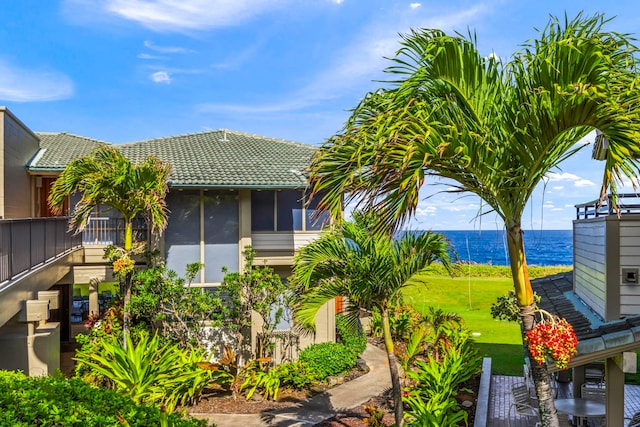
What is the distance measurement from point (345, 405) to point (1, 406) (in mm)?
7488

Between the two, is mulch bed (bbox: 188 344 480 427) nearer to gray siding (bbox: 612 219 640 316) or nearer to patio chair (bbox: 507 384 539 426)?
patio chair (bbox: 507 384 539 426)

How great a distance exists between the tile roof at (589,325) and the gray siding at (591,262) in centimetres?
21

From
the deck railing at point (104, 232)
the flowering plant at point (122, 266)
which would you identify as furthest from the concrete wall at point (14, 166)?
the flowering plant at point (122, 266)

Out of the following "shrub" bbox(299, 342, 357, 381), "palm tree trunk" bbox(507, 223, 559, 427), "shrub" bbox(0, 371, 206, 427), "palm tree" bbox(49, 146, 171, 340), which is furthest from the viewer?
"shrub" bbox(299, 342, 357, 381)

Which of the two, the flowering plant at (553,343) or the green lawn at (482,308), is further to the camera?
the green lawn at (482,308)

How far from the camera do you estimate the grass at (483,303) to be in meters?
15.7

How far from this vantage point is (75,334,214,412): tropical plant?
914 cm

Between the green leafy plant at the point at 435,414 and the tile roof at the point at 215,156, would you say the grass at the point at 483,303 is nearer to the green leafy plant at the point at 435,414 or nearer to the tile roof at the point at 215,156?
the green leafy plant at the point at 435,414

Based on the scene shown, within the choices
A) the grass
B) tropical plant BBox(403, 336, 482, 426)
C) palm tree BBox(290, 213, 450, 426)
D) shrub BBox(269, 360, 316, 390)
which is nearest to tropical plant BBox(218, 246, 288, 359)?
shrub BBox(269, 360, 316, 390)

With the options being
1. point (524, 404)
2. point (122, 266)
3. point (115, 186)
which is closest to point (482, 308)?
point (524, 404)

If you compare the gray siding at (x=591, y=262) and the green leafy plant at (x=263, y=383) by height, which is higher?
the gray siding at (x=591, y=262)

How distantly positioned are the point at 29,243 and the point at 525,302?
8846 mm

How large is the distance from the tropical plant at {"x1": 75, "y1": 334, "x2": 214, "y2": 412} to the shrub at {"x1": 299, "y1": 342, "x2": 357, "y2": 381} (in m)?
2.67

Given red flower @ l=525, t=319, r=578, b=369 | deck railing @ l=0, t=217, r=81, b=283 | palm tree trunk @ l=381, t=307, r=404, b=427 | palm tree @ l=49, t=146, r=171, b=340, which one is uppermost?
palm tree @ l=49, t=146, r=171, b=340
